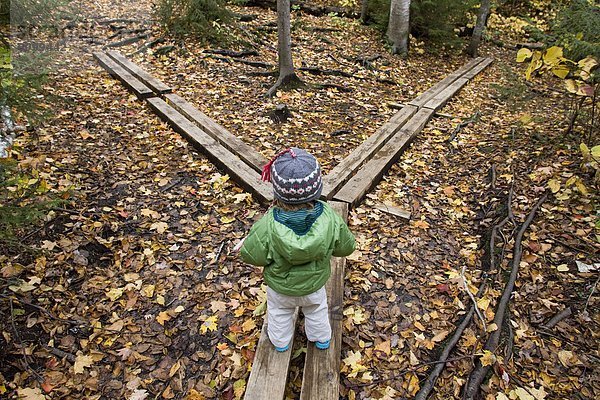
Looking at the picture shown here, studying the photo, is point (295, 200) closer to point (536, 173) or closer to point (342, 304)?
point (342, 304)

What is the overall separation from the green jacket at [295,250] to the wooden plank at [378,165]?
6.43 ft

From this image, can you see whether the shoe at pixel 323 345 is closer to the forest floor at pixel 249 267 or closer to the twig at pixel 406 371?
→ the forest floor at pixel 249 267

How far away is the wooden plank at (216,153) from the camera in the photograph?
4578mm

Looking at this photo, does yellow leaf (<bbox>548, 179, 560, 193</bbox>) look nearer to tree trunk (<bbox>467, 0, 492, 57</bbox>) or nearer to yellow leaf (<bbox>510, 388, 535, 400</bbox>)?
yellow leaf (<bbox>510, 388, 535, 400</bbox>)

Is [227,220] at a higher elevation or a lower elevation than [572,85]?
lower

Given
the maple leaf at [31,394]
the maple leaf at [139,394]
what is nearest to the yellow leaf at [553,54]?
the maple leaf at [139,394]

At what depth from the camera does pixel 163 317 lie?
10.9 ft

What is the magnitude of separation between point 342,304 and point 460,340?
101 centimetres

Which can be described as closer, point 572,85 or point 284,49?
point 572,85

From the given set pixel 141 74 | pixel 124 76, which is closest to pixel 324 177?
pixel 141 74

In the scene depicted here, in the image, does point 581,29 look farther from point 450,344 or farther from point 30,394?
point 30,394

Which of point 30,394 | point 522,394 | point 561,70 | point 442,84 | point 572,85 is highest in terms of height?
point 561,70

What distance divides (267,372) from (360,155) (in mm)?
3385

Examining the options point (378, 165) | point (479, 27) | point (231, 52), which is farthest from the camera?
point (479, 27)
